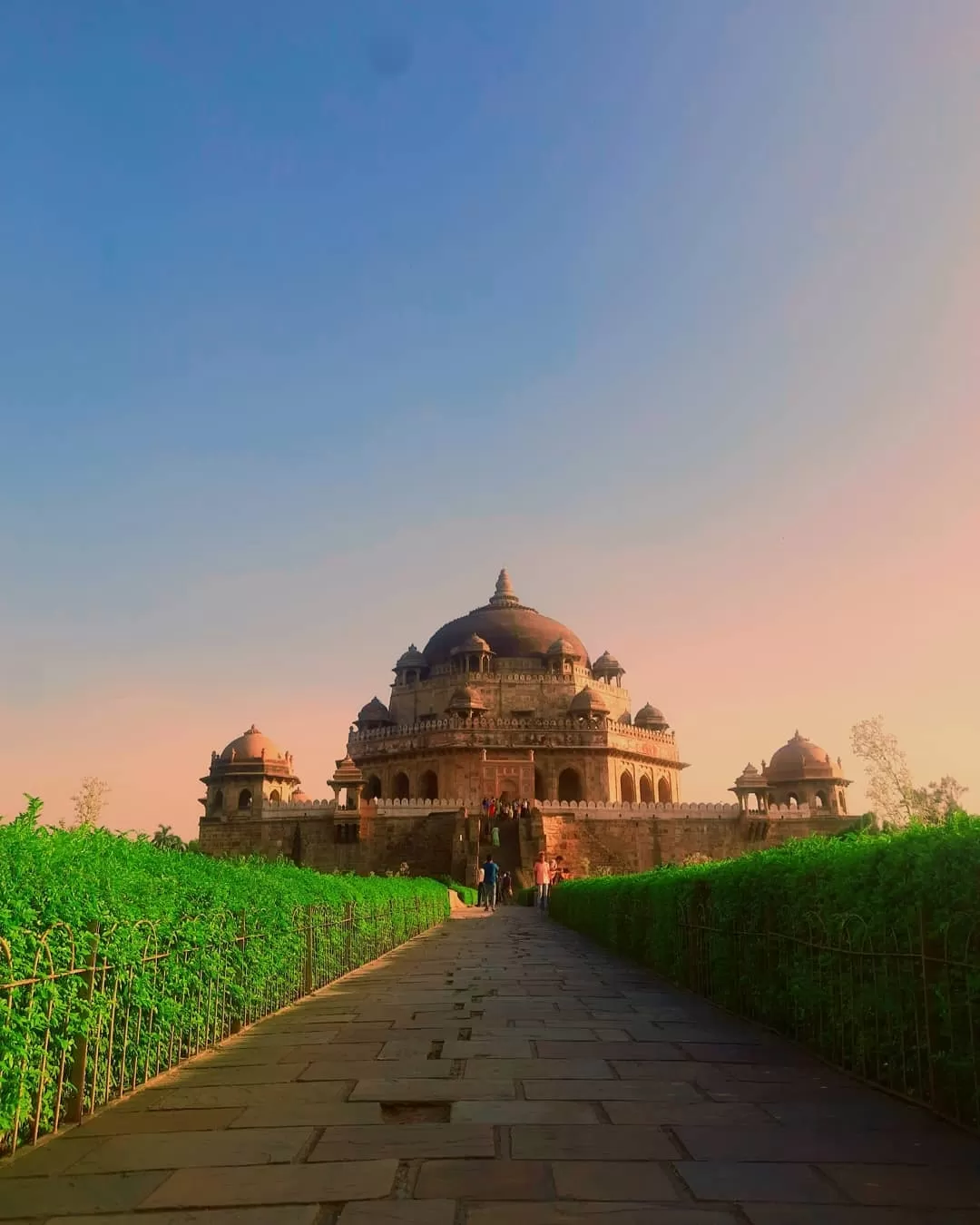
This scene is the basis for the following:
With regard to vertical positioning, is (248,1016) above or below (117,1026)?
below

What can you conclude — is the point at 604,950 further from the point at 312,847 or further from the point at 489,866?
the point at 312,847

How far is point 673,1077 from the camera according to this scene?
5.61 meters

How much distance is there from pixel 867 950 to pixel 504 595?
4917 centimetres

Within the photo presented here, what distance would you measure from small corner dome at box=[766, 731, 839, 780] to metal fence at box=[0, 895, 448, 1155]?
37770 millimetres

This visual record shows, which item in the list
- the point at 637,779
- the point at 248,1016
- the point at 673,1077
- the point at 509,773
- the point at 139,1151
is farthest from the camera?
the point at 637,779

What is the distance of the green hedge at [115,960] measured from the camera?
13.9 feet

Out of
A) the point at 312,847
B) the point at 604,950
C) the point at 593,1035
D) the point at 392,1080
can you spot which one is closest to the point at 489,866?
the point at 604,950

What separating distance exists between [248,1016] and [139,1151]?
3.77 meters

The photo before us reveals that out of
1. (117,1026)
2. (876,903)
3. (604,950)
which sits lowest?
(604,950)

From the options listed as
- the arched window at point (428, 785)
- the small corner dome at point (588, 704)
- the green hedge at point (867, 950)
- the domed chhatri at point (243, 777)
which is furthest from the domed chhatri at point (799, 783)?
the green hedge at point (867, 950)

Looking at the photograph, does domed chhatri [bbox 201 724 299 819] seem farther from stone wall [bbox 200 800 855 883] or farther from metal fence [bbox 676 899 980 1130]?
metal fence [bbox 676 899 980 1130]

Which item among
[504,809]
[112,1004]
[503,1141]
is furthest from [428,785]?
[503,1141]

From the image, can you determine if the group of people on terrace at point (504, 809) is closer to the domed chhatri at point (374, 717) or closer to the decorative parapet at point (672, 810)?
the decorative parapet at point (672, 810)

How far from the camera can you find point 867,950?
5.63 m
